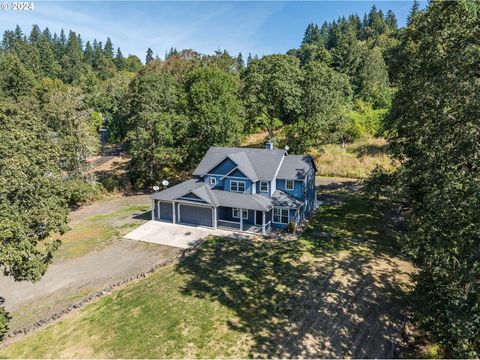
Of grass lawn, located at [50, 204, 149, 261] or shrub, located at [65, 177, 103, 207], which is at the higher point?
shrub, located at [65, 177, 103, 207]

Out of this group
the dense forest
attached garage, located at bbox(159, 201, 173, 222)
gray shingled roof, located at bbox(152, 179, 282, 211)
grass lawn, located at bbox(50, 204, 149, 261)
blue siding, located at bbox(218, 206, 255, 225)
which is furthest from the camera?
attached garage, located at bbox(159, 201, 173, 222)

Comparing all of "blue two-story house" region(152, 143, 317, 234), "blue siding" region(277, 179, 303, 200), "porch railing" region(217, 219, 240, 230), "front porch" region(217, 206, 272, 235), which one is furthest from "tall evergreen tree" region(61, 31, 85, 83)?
"blue siding" region(277, 179, 303, 200)

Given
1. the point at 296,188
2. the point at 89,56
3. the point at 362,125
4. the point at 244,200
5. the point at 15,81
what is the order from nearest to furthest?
the point at 244,200
the point at 296,188
the point at 362,125
the point at 15,81
the point at 89,56

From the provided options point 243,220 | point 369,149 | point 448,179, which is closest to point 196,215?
point 243,220

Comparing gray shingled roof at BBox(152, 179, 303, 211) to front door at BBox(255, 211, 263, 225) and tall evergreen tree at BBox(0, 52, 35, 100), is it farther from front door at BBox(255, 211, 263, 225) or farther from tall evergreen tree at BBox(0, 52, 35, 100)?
tall evergreen tree at BBox(0, 52, 35, 100)

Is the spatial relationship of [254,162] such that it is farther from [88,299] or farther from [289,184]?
[88,299]

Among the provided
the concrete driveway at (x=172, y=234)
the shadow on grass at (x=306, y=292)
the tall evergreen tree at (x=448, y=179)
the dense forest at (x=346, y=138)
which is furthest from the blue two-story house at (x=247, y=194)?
the tall evergreen tree at (x=448, y=179)

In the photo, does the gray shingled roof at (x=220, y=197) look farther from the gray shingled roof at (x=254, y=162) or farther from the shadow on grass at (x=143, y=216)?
the shadow on grass at (x=143, y=216)

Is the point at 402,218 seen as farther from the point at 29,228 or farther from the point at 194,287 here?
the point at 29,228
